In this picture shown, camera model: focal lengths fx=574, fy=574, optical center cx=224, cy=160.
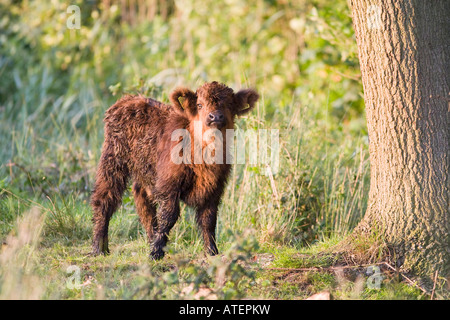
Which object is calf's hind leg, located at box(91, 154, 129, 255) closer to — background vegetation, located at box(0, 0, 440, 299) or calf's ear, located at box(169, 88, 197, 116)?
background vegetation, located at box(0, 0, 440, 299)

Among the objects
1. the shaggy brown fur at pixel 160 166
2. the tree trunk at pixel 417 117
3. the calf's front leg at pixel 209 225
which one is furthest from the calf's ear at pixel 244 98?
the tree trunk at pixel 417 117

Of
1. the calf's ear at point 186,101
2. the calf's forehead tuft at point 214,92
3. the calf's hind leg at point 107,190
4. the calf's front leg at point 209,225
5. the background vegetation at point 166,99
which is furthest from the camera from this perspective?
the calf's hind leg at point 107,190

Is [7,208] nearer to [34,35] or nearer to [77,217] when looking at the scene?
[77,217]

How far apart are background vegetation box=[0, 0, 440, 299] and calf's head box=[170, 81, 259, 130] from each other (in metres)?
1.01

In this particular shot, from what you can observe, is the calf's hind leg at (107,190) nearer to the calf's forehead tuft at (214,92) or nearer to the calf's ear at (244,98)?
the calf's forehead tuft at (214,92)

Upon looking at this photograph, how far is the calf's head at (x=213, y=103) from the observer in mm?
5016

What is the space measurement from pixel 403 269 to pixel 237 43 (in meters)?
8.02

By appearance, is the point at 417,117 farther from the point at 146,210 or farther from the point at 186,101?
the point at 146,210

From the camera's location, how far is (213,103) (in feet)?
16.8

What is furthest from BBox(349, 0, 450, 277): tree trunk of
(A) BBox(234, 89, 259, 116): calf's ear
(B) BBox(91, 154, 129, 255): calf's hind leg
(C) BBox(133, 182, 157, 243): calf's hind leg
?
(B) BBox(91, 154, 129, 255): calf's hind leg

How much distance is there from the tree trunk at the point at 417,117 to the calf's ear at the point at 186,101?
1.68 metres

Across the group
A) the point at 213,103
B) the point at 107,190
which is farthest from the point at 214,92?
the point at 107,190

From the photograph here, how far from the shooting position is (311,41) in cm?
1011
